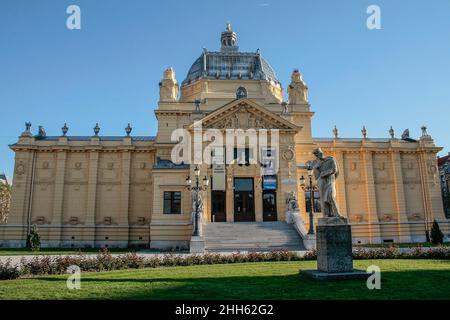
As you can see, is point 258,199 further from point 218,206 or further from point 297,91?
point 297,91

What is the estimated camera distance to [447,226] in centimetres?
4606

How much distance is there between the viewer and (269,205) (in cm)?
4006

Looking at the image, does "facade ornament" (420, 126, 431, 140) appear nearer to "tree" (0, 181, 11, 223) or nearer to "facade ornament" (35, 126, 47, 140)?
"facade ornament" (35, 126, 47, 140)

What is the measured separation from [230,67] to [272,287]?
45520 millimetres

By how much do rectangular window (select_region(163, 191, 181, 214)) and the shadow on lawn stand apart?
24.8 metres

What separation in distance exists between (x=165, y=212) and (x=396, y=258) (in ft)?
79.2

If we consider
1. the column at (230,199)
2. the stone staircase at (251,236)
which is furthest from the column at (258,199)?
the column at (230,199)

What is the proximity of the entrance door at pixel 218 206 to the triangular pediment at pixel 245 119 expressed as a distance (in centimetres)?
724

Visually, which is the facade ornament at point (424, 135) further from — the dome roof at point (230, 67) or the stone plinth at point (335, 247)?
the stone plinth at point (335, 247)

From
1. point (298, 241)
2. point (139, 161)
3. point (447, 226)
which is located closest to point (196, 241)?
point (298, 241)

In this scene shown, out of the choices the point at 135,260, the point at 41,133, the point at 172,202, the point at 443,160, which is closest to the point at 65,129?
the point at 41,133

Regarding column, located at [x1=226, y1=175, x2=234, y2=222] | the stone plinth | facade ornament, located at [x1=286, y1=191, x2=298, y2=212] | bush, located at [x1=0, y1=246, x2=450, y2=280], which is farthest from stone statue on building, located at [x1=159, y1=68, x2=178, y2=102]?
the stone plinth
